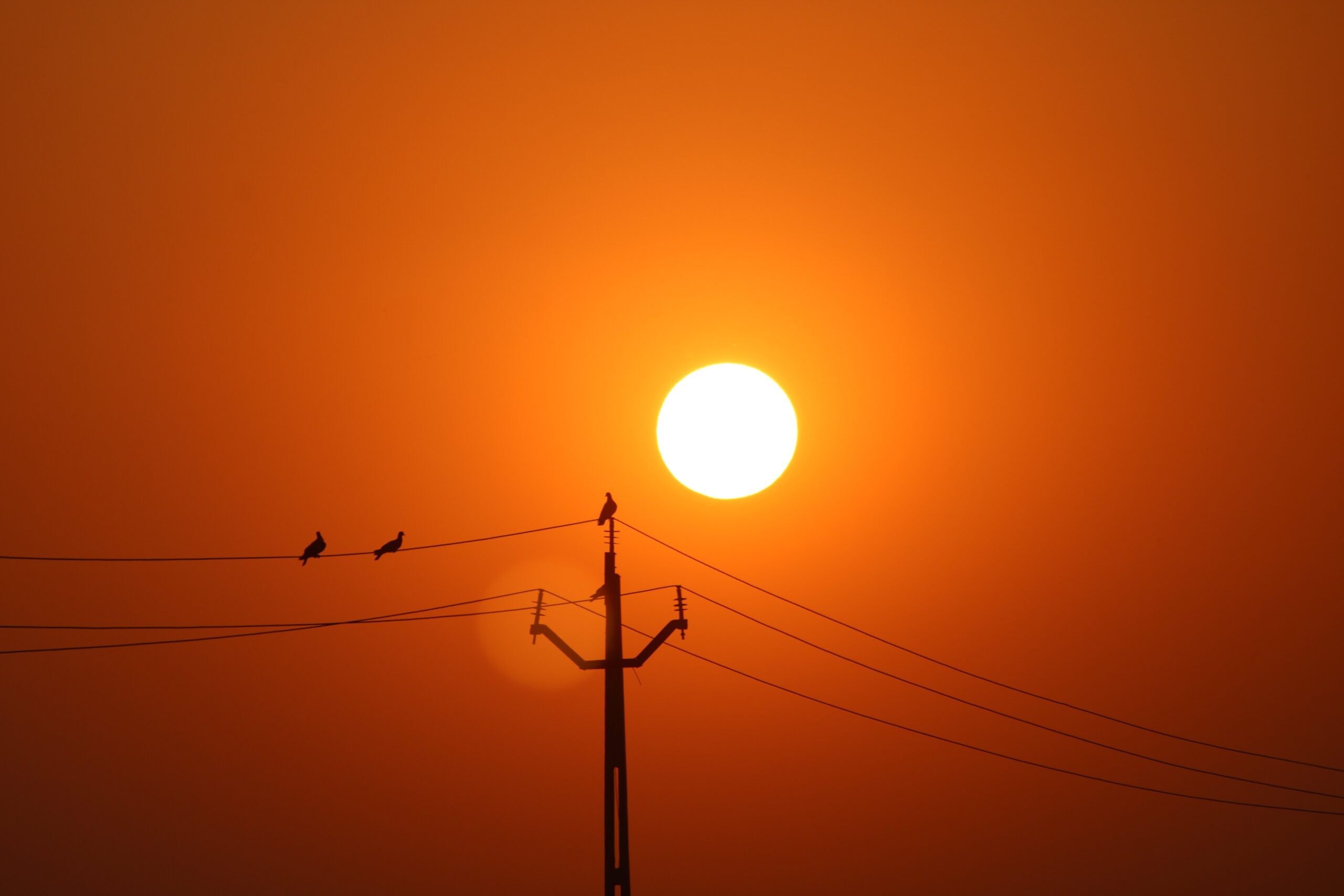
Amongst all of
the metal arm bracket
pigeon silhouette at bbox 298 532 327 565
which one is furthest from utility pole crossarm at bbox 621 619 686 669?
pigeon silhouette at bbox 298 532 327 565

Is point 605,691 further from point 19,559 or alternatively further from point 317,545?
point 19,559

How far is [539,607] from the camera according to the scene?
46.8 ft

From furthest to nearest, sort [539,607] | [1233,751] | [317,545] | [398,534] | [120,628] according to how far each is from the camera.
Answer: [1233,751]
[120,628]
[398,534]
[317,545]
[539,607]

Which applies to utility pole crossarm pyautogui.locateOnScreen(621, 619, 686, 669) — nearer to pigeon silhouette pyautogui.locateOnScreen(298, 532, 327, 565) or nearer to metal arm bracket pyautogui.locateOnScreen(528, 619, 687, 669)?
metal arm bracket pyautogui.locateOnScreen(528, 619, 687, 669)

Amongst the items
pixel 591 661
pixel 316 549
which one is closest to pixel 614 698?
pixel 591 661

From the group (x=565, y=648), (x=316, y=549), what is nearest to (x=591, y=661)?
(x=565, y=648)

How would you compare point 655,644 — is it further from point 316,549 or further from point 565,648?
point 316,549

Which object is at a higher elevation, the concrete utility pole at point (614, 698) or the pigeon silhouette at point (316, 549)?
the pigeon silhouette at point (316, 549)

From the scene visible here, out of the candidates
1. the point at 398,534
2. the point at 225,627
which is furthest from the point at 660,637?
the point at 225,627

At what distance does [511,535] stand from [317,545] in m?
7.02

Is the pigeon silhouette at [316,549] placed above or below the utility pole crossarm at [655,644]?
above

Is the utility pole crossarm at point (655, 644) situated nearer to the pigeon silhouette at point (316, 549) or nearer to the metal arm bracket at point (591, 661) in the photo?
the metal arm bracket at point (591, 661)

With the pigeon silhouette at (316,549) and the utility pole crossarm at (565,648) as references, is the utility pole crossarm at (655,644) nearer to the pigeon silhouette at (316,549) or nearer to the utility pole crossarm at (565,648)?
the utility pole crossarm at (565,648)

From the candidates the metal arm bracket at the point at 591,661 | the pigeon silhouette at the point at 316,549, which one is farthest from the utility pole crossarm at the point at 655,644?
the pigeon silhouette at the point at 316,549
